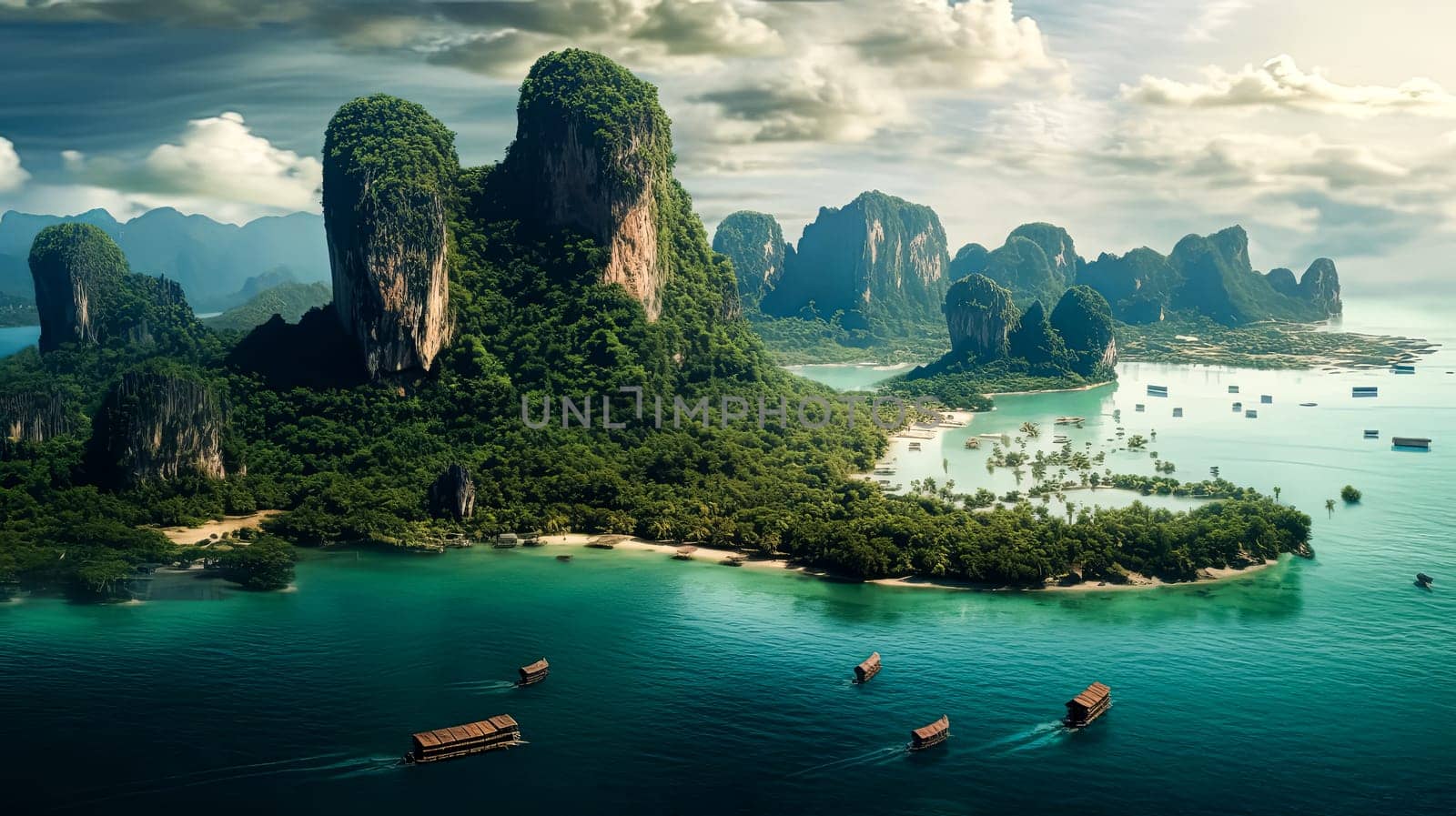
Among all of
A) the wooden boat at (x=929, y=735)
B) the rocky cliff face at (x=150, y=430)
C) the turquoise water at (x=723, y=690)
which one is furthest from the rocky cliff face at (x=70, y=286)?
the wooden boat at (x=929, y=735)

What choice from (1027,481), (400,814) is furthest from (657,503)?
(400,814)

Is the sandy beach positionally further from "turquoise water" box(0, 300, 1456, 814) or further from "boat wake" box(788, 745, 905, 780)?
"boat wake" box(788, 745, 905, 780)

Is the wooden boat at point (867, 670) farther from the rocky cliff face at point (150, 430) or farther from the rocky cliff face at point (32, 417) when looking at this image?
the rocky cliff face at point (32, 417)

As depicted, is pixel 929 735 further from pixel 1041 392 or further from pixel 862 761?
pixel 1041 392

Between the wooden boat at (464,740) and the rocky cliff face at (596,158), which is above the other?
the rocky cliff face at (596,158)

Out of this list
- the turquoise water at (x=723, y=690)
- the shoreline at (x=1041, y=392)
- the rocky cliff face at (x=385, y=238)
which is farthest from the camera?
the shoreline at (x=1041, y=392)

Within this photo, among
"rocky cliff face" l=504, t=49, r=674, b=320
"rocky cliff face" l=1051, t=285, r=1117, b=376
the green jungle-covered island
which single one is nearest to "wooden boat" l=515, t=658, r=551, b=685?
the green jungle-covered island
